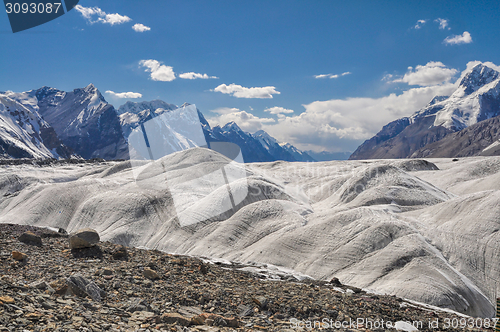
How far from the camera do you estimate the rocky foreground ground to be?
599 cm

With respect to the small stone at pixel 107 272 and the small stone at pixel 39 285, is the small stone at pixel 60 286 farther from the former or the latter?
the small stone at pixel 107 272

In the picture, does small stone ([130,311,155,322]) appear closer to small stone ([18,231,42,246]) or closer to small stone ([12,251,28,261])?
small stone ([12,251,28,261])

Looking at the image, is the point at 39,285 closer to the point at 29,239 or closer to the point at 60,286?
the point at 60,286

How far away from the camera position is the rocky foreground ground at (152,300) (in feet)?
19.7

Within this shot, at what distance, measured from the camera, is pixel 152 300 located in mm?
7738

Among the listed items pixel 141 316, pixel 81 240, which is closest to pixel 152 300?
pixel 141 316

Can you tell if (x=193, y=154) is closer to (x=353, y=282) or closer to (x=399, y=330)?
(x=353, y=282)

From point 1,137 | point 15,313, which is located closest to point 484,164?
point 15,313

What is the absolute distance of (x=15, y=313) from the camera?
5.38m

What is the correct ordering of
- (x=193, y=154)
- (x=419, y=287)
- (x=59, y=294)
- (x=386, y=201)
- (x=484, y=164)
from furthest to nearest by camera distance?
(x=484, y=164)
(x=193, y=154)
(x=386, y=201)
(x=419, y=287)
(x=59, y=294)

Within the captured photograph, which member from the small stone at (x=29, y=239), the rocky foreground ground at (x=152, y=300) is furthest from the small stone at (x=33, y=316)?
the small stone at (x=29, y=239)

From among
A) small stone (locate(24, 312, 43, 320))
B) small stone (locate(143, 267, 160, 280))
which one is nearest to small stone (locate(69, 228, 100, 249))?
small stone (locate(143, 267, 160, 280))

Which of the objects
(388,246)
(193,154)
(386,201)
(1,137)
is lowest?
(388,246)

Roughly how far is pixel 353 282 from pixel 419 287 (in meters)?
2.92
